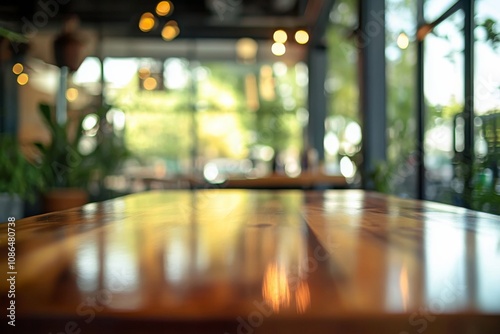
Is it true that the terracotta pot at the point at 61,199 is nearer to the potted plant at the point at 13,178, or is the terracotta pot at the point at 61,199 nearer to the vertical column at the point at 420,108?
the potted plant at the point at 13,178

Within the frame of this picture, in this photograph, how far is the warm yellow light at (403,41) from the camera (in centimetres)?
430

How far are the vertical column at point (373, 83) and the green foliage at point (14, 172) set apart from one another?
292 centimetres

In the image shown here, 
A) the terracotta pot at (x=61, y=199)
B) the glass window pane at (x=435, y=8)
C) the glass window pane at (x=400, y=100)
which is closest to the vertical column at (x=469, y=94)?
the glass window pane at (x=435, y=8)

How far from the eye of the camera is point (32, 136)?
963 centimetres

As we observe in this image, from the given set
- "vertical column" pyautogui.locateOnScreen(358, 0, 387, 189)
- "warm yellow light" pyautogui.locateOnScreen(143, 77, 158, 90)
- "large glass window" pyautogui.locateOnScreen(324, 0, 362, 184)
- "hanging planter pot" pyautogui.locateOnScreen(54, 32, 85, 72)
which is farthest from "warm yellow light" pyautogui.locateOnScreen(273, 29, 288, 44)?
"hanging planter pot" pyautogui.locateOnScreen(54, 32, 85, 72)

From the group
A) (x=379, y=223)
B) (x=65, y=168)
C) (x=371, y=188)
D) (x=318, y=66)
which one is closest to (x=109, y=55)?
(x=318, y=66)

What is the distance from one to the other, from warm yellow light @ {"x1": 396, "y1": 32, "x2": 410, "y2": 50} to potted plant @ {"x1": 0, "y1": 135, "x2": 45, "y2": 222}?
10.3ft

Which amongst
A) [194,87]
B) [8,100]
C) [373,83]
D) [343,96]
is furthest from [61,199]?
[8,100]

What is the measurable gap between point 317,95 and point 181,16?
269cm

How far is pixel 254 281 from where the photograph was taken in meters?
0.44

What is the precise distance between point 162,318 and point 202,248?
0.28m

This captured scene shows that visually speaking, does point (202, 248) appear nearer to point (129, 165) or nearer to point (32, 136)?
point (129, 165)

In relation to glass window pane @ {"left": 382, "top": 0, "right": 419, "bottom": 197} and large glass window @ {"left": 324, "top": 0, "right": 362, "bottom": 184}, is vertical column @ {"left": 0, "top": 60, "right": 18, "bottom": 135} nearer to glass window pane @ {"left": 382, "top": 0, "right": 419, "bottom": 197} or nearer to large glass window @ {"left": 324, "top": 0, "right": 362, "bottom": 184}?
large glass window @ {"left": 324, "top": 0, "right": 362, "bottom": 184}

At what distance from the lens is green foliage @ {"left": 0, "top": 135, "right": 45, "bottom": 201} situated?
4.07 m
